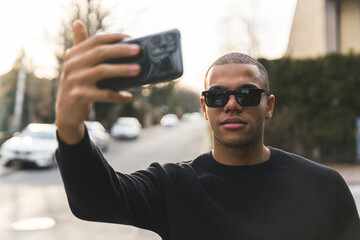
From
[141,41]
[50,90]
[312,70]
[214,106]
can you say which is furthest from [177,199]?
[50,90]

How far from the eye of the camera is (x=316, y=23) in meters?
20.8

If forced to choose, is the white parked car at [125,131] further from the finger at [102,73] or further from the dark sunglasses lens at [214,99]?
the finger at [102,73]

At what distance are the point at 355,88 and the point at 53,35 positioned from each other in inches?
717

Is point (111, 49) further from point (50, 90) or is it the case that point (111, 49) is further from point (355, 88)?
point (50, 90)

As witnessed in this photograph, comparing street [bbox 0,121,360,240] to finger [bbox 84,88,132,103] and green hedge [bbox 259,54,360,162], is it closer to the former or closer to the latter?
green hedge [bbox 259,54,360,162]

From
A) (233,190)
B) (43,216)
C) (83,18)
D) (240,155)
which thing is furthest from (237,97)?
(83,18)

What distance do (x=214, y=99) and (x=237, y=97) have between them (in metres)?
0.10

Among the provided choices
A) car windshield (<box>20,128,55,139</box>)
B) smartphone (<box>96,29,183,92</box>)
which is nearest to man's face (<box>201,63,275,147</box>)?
smartphone (<box>96,29,183,92</box>)

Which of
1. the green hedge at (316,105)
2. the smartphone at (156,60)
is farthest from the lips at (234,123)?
the green hedge at (316,105)

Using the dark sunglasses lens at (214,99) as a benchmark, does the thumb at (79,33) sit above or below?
above

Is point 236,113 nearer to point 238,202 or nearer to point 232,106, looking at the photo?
point 232,106

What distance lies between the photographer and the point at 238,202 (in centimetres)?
177

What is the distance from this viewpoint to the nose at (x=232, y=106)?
73.4 inches

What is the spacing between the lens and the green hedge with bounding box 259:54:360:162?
1486 cm
